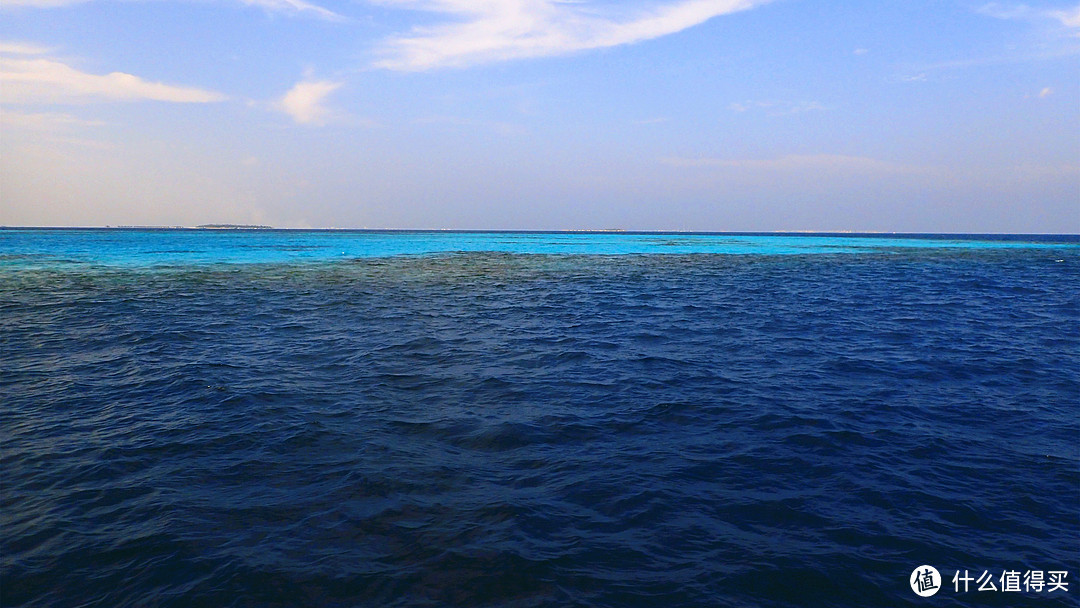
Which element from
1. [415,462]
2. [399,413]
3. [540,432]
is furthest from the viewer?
[399,413]

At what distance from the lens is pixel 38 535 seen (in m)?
6.91

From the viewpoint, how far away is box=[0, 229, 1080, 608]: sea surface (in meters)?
6.18

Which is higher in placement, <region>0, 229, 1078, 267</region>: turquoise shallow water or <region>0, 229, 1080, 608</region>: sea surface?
<region>0, 229, 1078, 267</region>: turquoise shallow water

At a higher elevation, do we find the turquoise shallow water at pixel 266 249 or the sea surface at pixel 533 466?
the turquoise shallow water at pixel 266 249

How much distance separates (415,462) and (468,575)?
125 inches

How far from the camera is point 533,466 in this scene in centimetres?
904

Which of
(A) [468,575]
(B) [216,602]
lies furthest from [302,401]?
(A) [468,575]

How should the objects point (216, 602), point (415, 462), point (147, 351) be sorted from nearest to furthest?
point (216, 602) < point (415, 462) < point (147, 351)

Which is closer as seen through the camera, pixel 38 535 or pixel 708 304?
pixel 38 535

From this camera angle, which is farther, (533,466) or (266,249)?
(266,249)

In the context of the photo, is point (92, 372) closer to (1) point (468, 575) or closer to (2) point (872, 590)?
(1) point (468, 575)

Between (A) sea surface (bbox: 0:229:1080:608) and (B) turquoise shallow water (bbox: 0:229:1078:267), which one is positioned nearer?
(A) sea surface (bbox: 0:229:1080:608)

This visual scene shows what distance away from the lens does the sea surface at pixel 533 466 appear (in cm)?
618

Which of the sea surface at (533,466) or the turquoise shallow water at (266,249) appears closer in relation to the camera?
the sea surface at (533,466)
